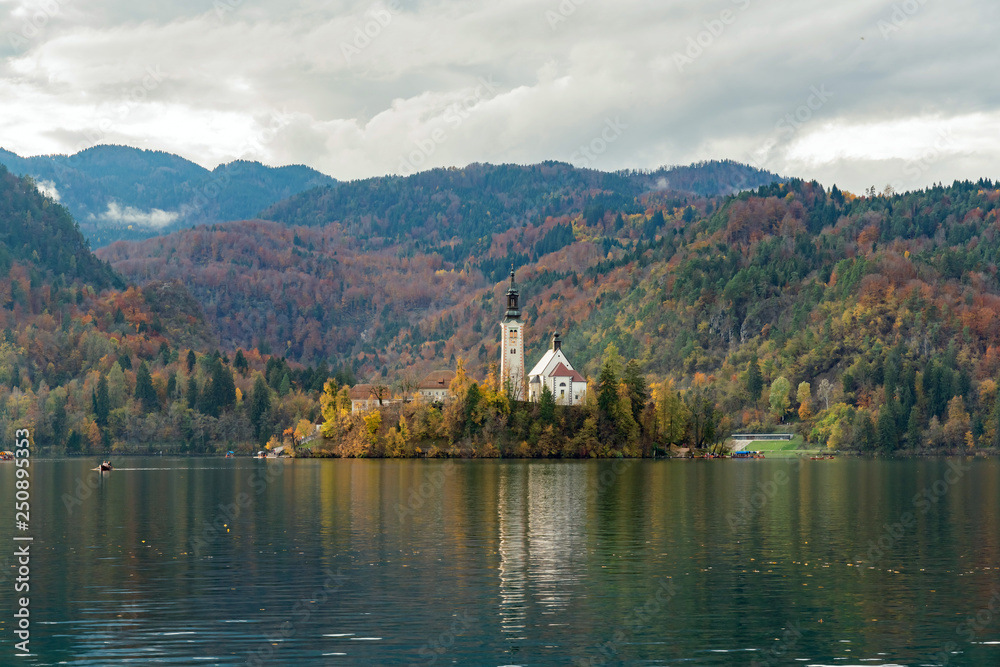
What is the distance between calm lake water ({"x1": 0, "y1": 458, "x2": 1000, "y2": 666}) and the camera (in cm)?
4034

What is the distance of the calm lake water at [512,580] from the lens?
40.3 m

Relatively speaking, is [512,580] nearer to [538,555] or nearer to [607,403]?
[538,555]

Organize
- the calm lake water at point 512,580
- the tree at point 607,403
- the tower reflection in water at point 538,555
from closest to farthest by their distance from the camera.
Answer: the calm lake water at point 512,580 → the tower reflection in water at point 538,555 → the tree at point 607,403

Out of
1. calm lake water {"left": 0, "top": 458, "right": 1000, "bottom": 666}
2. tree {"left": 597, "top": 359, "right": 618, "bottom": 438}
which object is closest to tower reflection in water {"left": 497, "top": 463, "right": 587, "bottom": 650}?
calm lake water {"left": 0, "top": 458, "right": 1000, "bottom": 666}

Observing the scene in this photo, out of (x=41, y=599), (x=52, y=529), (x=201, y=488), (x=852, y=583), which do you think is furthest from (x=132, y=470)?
(x=852, y=583)

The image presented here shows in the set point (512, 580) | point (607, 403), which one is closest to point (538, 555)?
point (512, 580)

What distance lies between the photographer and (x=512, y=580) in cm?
5406

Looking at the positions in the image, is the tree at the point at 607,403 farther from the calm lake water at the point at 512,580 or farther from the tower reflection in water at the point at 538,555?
the calm lake water at the point at 512,580

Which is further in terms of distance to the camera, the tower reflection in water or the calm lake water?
the tower reflection in water

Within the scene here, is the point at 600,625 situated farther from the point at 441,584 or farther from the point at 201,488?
the point at 201,488

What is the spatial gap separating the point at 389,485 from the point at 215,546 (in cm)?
5393

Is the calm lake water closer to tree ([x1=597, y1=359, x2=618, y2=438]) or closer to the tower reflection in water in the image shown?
the tower reflection in water

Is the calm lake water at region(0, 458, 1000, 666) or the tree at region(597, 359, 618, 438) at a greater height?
the tree at region(597, 359, 618, 438)

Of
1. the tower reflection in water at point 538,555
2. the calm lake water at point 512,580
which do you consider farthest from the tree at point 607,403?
the calm lake water at point 512,580
